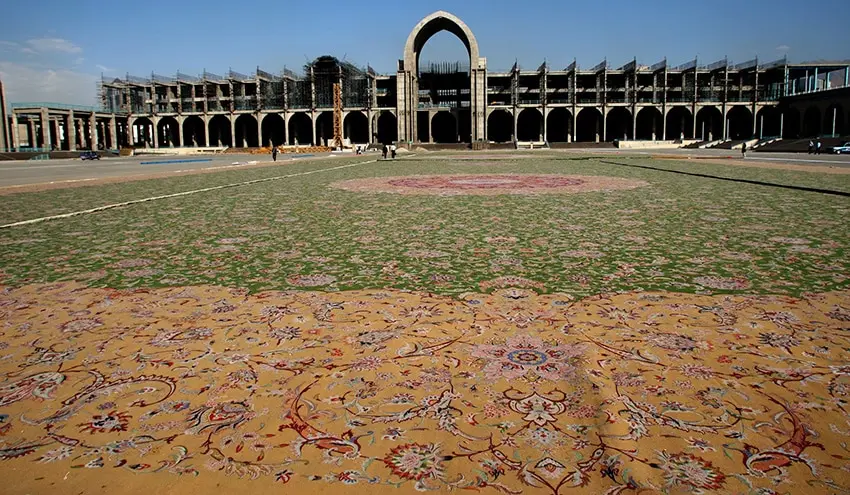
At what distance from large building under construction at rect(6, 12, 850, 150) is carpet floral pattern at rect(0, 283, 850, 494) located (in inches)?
2188

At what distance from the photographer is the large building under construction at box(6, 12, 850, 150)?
192ft

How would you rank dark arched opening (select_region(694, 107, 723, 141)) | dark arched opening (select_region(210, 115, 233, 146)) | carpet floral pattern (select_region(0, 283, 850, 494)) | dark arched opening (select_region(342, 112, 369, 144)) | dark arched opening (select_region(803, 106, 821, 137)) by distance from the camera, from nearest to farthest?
1. carpet floral pattern (select_region(0, 283, 850, 494))
2. dark arched opening (select_region(803, 106, 821, 137))
3. dark arched opening (select_region(694, 107, 723, 141))
4. dark arched opening (select_region(342, 112, 369, 144))
5. dark arched opening (select_region(210, 115, 233, 146))

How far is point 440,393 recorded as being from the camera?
221 centimetres

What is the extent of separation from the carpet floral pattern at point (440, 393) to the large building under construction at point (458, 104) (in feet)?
182

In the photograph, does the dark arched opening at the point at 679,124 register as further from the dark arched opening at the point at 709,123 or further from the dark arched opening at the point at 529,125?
the dark arched opening at the point at 529,125

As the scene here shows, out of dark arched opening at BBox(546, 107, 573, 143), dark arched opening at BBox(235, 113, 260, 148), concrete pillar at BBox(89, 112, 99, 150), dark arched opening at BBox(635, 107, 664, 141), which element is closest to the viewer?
concrete pillar at BBox(89, 112, 99, 150)

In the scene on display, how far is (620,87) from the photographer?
208 feet

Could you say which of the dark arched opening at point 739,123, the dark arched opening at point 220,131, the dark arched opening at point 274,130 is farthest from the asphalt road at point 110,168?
the dark arched opening at point 274,130

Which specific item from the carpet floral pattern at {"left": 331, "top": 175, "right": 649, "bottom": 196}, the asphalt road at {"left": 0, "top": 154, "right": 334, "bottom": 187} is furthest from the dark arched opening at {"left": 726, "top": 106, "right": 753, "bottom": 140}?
the carpet floral pattern at {"left": 331, "top": 175, "right": 649, "bottom": 196}

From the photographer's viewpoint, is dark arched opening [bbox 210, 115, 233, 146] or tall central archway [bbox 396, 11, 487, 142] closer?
tall central archway [bbox 396, 11, 487, 142]

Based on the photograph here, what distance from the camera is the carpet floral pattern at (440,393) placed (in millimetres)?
1721

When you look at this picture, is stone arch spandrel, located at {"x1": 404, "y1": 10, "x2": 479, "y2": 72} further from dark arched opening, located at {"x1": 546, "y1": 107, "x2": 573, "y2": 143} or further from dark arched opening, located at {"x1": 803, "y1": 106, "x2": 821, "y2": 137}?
dark arched opening, located at {"x1": 803, "y1": 106, "x2": 821, "y2": 137}

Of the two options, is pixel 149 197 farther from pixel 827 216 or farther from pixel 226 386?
pixel 827 216

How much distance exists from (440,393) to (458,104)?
2626 inches
